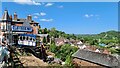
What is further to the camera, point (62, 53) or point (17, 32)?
point (62, 53)

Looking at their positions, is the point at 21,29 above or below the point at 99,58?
above

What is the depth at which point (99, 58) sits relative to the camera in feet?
57.1

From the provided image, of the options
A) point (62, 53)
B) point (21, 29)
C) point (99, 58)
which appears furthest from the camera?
point (99, 58)

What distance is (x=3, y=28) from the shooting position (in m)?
12.2

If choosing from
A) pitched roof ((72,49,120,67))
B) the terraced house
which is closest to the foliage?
pitched roof ((72,49,120,67))

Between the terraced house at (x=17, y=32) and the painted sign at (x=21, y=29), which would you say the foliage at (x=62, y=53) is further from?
the painted sign at (x=21, y=29)

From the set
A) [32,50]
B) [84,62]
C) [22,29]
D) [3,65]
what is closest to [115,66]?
[84,62]

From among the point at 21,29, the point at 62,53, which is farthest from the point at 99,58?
the point at 21,29

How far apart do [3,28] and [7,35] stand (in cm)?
42

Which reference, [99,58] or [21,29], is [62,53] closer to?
[99,58]

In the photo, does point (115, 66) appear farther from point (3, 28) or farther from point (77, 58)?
point (3, 28)

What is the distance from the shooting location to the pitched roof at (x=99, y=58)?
16609 mm

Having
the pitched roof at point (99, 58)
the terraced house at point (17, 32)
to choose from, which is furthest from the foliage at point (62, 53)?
the terraced house at point (17, 32)

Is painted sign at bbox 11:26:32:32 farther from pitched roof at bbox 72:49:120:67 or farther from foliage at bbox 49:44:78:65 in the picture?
pitched roof at bbox 72:49:120:67
